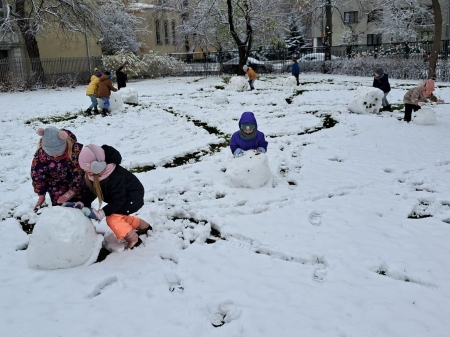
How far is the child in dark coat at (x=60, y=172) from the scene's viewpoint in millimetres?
4273

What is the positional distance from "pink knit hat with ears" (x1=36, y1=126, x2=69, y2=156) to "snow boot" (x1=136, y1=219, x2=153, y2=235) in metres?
1.18

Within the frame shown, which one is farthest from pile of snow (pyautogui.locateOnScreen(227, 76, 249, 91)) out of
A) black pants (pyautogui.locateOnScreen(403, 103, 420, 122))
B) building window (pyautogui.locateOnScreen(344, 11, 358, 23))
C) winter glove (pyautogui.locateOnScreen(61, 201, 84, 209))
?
A: building window (pyautogui.locateOnScreen(344, 11, 358, 23))

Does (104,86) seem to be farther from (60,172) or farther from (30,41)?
(30,41)

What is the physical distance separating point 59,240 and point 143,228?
97cm

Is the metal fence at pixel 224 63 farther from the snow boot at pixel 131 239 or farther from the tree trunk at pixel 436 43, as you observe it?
the snow boot at pixel 131 239

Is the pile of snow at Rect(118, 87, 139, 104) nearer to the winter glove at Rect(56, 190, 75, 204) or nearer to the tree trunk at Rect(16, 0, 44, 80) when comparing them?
the winter glove at Rect(56, 190, 75, 204)

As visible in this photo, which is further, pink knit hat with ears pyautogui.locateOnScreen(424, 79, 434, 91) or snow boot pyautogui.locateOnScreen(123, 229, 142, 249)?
pink knit hat with ears pyautogui.locateOnScreen(424, 79, 434, 91)

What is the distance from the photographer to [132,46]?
3244 cm

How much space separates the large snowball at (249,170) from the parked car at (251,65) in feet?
78.2

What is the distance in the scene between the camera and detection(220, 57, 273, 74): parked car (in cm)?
2858

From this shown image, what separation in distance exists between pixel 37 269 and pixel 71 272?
37 centimetres

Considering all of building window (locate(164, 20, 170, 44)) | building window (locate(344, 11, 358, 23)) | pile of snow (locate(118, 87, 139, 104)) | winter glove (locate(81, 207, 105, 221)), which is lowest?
winter glove (locate(81, 207, 105, 221))

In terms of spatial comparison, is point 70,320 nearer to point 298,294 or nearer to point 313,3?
point 298,294

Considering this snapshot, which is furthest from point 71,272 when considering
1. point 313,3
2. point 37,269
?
point 313,3
